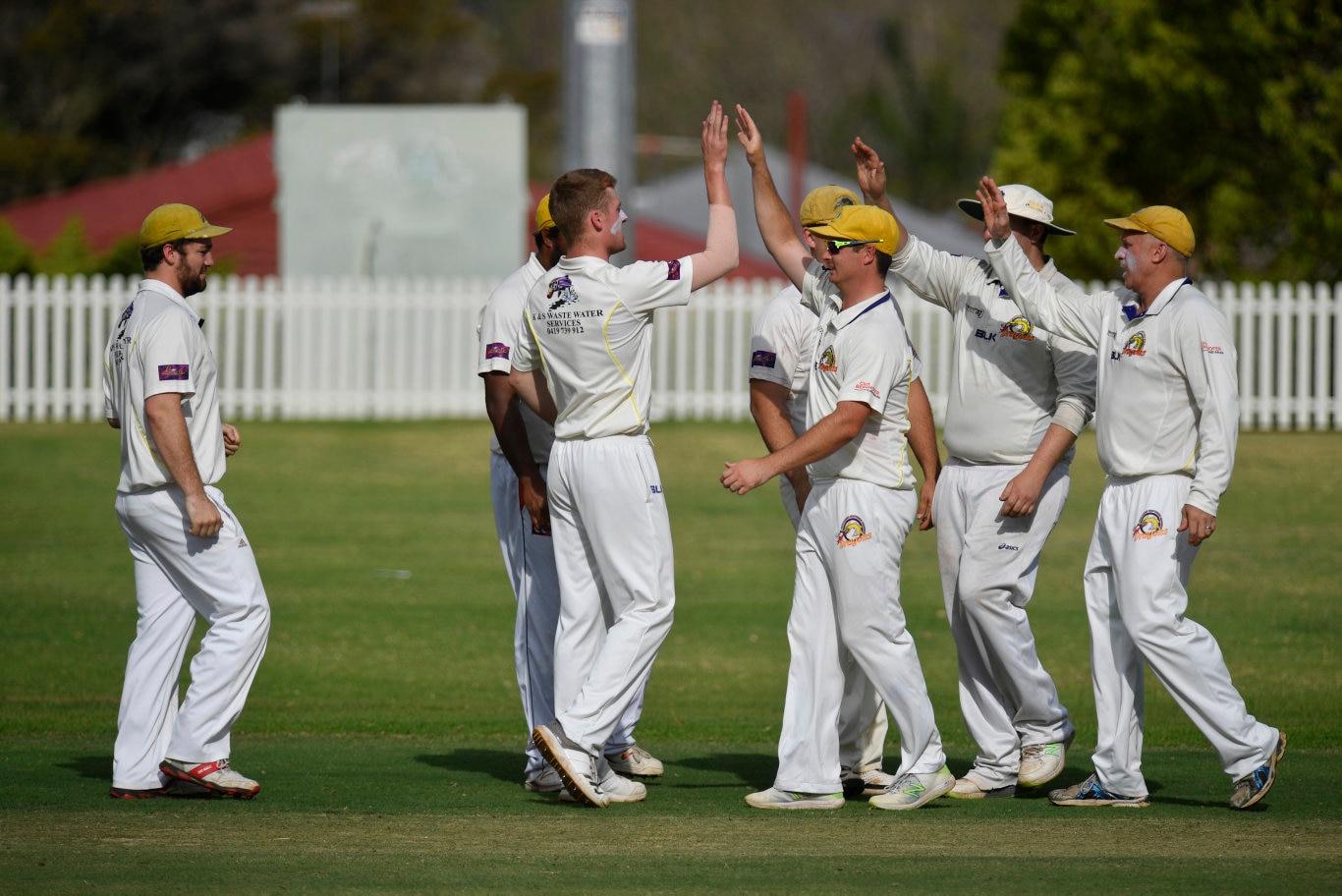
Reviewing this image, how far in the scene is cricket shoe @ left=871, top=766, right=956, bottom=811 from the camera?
666 cm

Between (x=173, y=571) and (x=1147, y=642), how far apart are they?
12.4 ft

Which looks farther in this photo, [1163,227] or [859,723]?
[859,723]

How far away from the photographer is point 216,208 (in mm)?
34938

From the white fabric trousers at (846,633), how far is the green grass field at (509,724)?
0.78 ft

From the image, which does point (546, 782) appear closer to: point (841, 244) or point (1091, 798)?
point (1091, 798)

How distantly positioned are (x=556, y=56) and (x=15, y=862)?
6203cm

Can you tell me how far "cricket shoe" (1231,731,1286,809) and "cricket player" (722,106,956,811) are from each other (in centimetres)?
109

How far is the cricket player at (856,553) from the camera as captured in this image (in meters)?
6.62

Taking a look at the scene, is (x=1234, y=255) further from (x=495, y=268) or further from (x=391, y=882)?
(x=391, y=882)

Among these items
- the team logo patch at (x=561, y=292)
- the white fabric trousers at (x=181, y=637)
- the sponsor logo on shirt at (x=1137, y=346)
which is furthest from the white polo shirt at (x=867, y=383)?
the white fabric trousers at (x=181, y=637)

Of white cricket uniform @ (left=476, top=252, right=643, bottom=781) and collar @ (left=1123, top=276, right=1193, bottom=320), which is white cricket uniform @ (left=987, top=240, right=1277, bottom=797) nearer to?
collar @ (left=1123, top=276, right=1193, bottom=320)

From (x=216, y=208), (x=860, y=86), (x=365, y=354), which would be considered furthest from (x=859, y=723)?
(x=860, y=86)

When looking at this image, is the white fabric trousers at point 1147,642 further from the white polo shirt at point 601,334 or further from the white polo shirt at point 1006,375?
the white polo shirt at point 601,334

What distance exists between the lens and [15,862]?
5.69 m
